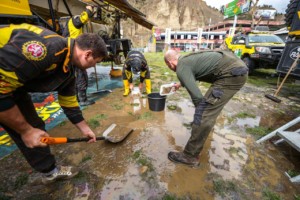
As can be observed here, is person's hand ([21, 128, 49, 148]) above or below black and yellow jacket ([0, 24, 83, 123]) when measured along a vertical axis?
below

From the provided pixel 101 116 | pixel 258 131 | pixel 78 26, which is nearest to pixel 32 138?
pixel 101 116

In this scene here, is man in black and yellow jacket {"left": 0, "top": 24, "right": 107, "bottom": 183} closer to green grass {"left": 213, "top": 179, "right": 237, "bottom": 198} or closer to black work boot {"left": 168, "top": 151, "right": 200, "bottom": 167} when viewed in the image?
black work boot {"left": 168, "top": 151, "right": 200, "bottom": 167}

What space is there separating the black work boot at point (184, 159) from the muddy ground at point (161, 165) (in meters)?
0.07

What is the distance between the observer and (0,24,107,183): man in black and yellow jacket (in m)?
1.06

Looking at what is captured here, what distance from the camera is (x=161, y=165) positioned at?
2.23m

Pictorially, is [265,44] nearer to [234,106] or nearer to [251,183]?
[234,106]

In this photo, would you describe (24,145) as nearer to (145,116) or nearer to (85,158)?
(85,158)

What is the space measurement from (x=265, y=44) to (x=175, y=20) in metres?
46.3

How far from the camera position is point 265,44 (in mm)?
7277

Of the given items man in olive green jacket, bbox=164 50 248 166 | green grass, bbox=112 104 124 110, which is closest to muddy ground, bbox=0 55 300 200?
green grass, bbox=112 104 124 110

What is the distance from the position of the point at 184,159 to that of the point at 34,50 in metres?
2.03

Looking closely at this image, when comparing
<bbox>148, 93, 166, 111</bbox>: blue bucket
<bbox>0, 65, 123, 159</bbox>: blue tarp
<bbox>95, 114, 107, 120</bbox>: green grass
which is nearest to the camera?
<bbox>0, 65, 123, 159</bbox>: blue tarp

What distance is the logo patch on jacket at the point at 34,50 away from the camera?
1070 mm

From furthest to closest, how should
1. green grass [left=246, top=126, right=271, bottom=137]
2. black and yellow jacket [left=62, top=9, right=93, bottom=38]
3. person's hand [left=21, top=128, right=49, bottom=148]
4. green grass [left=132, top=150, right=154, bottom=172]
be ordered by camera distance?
black and yellow jacket [left=62, top=9, right=93, bottom=38]
green grass [left=246, top=126, right=271, bottom=137]
green grass [left=132, top=150, right=154, bottom=172]
person's hand [left=21, top=128, right=49, bottom=148]
